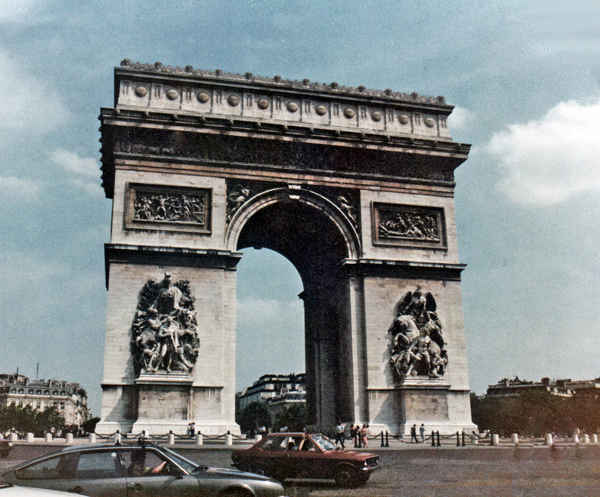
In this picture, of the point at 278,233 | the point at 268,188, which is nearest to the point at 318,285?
the point at 278,233

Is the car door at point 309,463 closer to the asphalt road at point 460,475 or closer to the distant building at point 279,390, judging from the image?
the asphalt road at point 460,475

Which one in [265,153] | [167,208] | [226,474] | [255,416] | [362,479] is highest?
[265,153]

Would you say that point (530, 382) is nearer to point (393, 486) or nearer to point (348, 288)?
point (348, 288)

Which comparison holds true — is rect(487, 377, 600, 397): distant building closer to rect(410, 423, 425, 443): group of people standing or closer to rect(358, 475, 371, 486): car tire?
rect(410, 423, 425, 443): group of people standing

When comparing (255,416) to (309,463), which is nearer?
(309,463)

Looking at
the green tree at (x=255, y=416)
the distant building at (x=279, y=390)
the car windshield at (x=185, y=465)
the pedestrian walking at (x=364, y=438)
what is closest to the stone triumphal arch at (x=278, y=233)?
the pedestrian walking at (x=364, y=438)

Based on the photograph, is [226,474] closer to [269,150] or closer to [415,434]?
[415,434]
